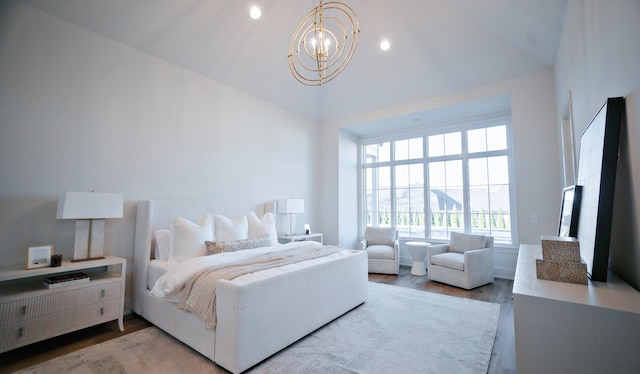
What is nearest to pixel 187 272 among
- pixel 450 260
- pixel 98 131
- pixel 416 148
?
pixel 98 131

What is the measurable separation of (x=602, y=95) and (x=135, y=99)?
430 cm

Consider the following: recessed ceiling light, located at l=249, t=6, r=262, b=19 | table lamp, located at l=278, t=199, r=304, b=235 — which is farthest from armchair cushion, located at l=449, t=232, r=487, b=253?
recessed ceiling light, located at l=249, t=6, r=262, b=19

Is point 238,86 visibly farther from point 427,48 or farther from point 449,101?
point 449,101

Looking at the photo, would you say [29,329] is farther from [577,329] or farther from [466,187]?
[466,187]

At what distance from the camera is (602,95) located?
5.63 feet

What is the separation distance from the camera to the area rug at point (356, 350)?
2068 millimetres

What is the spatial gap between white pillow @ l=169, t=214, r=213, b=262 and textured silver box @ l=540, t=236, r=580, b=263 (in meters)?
3.05

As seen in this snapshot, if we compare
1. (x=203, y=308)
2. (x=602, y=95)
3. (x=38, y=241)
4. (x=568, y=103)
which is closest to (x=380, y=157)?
(x=568, y=103)

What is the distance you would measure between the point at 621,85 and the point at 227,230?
363 centimetres

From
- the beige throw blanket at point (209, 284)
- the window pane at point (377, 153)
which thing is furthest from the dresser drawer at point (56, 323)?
the window pane at point (377, 153)

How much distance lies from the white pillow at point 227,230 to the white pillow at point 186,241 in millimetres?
256

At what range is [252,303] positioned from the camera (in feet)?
6.69

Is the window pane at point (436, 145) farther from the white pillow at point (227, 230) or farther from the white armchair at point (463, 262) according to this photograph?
the white pillow at point (227, 230)

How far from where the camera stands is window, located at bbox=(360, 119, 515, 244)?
16.1 feet
